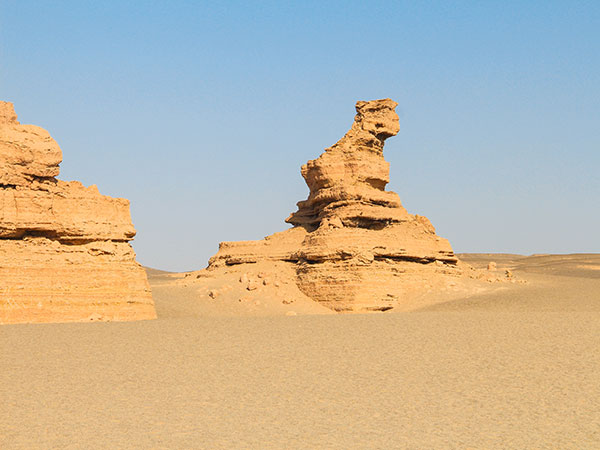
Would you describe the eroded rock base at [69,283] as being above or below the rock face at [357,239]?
below

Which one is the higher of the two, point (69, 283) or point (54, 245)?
point (54, 245)

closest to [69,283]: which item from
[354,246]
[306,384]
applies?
[306,384]

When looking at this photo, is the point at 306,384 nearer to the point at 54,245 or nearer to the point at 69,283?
the point at 69,283

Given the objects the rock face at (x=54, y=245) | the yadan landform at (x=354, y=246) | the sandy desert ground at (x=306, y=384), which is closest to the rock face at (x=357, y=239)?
the yadan landform at (x=354, y=246)

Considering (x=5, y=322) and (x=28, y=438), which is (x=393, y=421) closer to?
(x=28, y=438)

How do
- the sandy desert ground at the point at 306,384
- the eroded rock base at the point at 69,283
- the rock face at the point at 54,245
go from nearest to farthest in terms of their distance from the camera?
the sandy desert ground at the point at 306,384, the eroded rock base at the point at 69,283, the rock face at the point at 54,245

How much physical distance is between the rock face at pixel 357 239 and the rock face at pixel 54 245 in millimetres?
8774

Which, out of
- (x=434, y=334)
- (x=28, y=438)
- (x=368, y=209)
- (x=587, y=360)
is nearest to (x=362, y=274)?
(x=368, y=209)

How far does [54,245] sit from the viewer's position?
71.4ft

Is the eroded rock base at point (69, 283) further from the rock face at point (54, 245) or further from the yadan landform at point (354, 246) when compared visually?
the yadan landform at point (354, 246)

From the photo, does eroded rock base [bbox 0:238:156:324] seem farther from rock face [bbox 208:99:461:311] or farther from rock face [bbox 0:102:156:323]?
rock face [bbox 208:99:461:311]

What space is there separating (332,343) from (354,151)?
Answer: 54.5ft

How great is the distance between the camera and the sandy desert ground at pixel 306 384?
895 cm

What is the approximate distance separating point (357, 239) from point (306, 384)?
58.0 feet
